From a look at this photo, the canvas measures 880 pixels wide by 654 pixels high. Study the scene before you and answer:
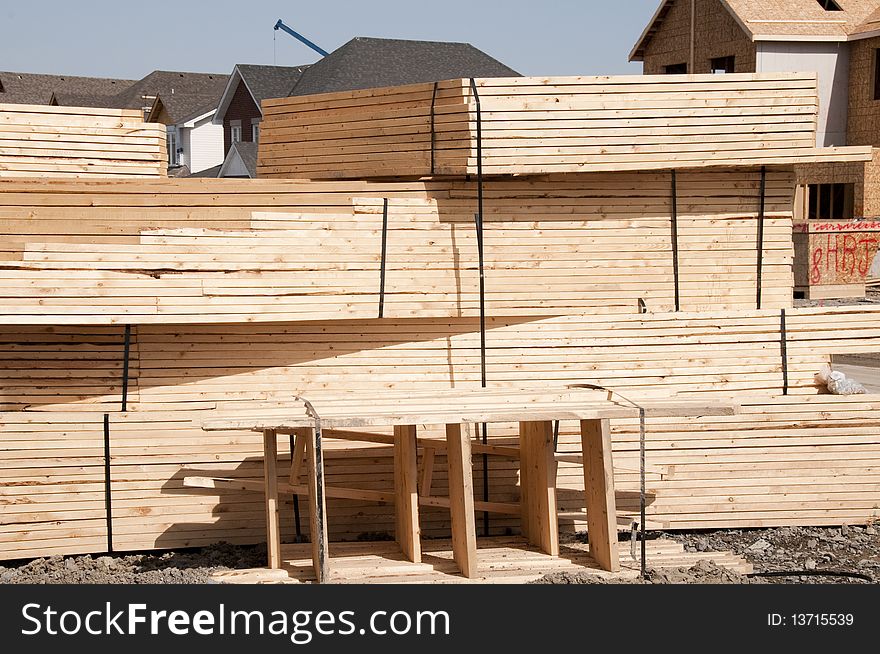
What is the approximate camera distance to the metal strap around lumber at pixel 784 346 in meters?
12.4

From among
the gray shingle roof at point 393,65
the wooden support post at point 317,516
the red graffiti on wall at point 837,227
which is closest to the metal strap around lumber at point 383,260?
the wooden support post at point 317,516

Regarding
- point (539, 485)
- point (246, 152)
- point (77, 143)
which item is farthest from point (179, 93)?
point (539, 485)

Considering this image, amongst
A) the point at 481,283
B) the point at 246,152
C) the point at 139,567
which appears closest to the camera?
the point at 139,567

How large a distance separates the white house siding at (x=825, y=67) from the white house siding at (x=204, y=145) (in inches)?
1068

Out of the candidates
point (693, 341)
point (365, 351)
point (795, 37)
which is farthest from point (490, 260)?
point (795, 37)

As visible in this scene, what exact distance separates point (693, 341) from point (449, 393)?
10.2 feet

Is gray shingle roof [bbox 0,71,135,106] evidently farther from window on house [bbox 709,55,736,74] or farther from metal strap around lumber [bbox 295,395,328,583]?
metal strap around lumber [bbox 295,395,328,583]

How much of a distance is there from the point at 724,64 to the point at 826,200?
236 inches

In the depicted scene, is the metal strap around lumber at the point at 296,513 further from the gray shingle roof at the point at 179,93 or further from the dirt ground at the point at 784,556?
the gray shingle roof at the point at 179,93

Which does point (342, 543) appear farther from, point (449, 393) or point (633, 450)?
point (633, 450)

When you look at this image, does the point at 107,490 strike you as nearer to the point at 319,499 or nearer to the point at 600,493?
the point at 319,499

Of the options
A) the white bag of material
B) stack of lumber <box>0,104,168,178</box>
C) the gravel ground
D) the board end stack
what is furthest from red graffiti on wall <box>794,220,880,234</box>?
the gravel ground

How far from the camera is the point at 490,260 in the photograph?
40.1 ft

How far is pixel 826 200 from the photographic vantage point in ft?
115
